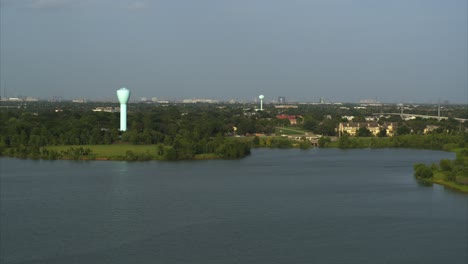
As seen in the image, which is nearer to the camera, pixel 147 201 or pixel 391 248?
pixel 391 248

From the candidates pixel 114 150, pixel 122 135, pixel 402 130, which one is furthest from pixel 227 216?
pixel 402 130

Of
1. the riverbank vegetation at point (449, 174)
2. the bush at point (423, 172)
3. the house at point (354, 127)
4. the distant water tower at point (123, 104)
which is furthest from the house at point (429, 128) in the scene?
the bush at point (423, 172)

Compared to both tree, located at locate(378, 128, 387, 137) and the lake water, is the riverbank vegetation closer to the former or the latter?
the lake water

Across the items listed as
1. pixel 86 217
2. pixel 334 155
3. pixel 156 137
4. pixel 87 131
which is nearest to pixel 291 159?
pixel 334 155

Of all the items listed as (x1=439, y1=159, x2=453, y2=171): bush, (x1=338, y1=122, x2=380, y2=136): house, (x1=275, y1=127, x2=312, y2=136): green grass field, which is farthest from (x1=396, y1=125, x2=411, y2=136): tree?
(x1=439, y1=159, x2=453, y2=171): bush

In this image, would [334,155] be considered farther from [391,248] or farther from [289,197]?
[391,248]

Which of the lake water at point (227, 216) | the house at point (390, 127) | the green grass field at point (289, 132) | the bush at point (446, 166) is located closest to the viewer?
the lake water at point (227, 216)

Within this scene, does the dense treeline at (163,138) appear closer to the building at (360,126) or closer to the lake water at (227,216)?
the building at (360,126)
